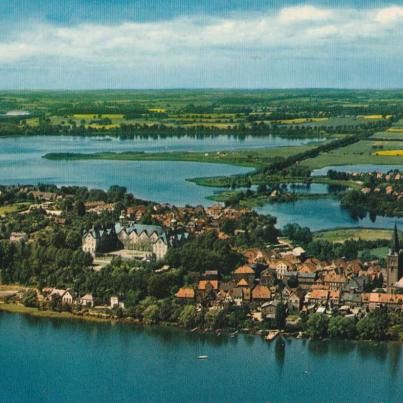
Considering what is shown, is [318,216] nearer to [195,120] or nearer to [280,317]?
[280,317]

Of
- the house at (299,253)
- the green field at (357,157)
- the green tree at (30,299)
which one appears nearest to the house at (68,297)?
the green tree at (30,299)

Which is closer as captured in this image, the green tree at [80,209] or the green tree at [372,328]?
the green tree at [372,328]

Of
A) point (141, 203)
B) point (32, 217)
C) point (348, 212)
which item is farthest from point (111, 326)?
point (348, 212)

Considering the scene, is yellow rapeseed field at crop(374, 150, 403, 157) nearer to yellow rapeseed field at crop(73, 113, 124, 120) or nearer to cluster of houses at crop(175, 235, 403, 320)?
cluster of houses at crop(175, 235, 403, 320)

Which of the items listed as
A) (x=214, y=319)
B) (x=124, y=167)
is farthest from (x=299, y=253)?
(x=124, y=167)

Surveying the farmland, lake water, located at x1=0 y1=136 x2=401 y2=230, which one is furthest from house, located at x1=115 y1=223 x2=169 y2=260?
the farmland

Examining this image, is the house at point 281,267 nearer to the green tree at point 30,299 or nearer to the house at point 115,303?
the house at point 115,303

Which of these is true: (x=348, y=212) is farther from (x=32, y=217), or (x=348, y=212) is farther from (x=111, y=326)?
(x=111, y=326)
